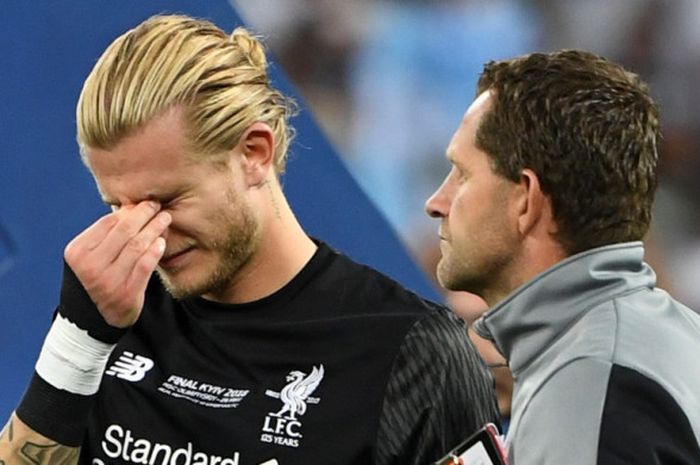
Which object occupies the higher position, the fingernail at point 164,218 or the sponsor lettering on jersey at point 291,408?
the fingernail at point 164,218

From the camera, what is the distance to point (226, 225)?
4.93ft

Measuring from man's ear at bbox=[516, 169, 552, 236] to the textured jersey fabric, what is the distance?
0.05 m

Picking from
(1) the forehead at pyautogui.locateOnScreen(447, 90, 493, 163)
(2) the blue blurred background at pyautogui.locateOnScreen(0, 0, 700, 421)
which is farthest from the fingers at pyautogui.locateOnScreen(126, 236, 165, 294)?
(2) the blue blurred background at pyautogui.locateOnScreen(0, 0, 700, 421)

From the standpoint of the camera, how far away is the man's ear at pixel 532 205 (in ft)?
3.98

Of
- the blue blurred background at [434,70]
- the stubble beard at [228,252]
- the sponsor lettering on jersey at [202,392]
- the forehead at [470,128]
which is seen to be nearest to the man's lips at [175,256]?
the stubble beard at [228,252]

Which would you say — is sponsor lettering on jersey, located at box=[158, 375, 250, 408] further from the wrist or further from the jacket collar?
the jacket collar

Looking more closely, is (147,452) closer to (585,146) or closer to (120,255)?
(120,255)

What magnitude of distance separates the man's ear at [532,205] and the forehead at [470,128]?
→ 86 millimetres

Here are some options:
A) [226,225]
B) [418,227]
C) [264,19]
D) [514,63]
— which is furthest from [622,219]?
[264,19]

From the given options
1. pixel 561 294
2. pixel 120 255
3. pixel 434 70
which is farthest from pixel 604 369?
pixel 434 70

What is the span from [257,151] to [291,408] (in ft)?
0.91

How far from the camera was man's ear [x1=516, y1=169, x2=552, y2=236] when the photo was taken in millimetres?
1214

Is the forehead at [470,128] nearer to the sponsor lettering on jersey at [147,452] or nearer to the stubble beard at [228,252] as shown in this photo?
the stubble beard at [228,252]

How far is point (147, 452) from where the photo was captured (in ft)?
4.91
